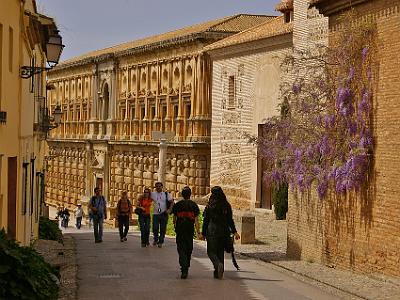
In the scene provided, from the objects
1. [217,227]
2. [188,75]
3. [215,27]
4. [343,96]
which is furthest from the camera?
[188,75]

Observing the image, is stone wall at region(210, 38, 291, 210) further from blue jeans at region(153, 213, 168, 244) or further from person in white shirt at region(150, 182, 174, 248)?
person in white shirt at region(150, 182, 174, 248)

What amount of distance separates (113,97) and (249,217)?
114 feet

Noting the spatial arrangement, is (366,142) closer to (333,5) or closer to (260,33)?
(333,5)

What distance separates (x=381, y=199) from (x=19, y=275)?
7.19m

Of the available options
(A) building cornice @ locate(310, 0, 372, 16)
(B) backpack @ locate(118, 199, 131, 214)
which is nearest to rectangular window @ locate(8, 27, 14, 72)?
(A) building cornice @ locate(310, 0, 372, 16)

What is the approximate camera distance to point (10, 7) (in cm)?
1313

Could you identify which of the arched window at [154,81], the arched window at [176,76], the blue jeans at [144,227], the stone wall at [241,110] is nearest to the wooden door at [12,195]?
the blue jeans at [144,227]

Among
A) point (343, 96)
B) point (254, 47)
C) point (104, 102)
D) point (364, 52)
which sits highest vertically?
point (254, 47)

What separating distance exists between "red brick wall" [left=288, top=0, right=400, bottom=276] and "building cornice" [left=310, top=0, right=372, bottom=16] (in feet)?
0.44

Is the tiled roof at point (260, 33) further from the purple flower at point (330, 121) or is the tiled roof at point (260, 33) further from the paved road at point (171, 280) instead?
the paved road at point (171, 280)

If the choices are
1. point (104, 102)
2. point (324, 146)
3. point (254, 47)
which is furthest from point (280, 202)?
point (104, 102)

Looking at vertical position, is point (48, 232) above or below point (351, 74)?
below

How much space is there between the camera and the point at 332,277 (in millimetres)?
15750

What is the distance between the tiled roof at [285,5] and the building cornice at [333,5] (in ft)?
60.3
